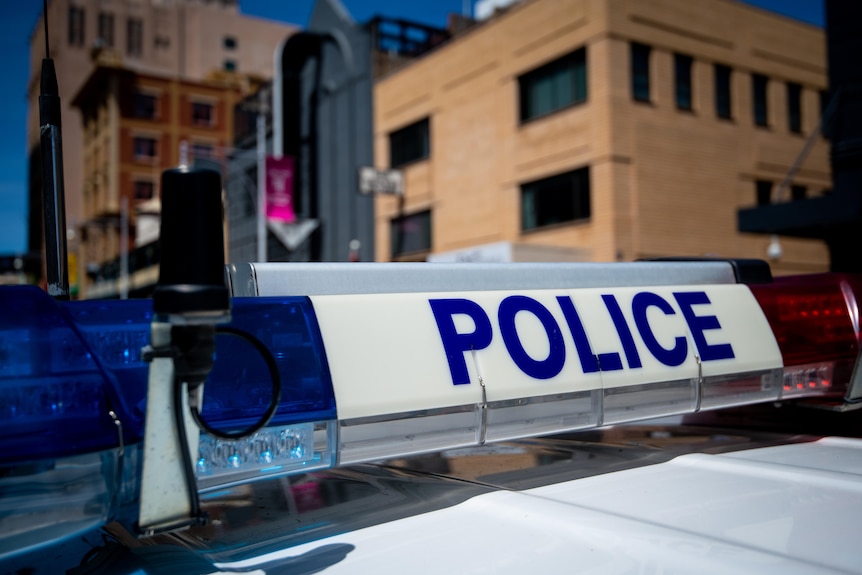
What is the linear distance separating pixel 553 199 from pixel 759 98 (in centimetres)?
778

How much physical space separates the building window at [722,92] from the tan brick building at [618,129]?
5 cm

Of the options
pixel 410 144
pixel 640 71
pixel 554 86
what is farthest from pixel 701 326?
pixel 410 144

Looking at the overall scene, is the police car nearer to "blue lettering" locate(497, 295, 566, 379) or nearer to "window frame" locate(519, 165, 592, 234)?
"blue lettering" locate(497, 295, 566, 379)

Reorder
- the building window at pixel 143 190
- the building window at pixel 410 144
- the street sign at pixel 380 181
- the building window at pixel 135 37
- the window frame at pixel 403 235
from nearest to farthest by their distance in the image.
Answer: the window frame at pixel 403 235 < the building window at pixel 410 144 < the street sign at pixel 380 181 < the building window at pixel 143 190 < the building window at pixel 135 37

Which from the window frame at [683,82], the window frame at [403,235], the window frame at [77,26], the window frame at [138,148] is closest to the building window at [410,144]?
the window frame at [403,235]

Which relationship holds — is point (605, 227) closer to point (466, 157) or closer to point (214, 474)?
point (466, 157)

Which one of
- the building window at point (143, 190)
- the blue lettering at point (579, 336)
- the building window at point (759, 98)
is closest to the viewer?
the blue lettering at point (579, 336)

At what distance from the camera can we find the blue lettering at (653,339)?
2383 mm

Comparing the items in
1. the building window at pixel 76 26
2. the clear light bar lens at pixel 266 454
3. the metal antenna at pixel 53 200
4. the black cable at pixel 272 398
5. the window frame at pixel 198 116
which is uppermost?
the building window at pixel 76 26

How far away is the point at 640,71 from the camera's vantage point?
22.5 meters

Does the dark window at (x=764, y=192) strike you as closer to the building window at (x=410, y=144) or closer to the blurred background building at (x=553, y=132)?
the blurred background building at (x=553, y=132)

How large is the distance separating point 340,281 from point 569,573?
40.8 inches

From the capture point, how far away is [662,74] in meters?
22.8

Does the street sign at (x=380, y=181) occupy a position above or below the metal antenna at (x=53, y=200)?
above
